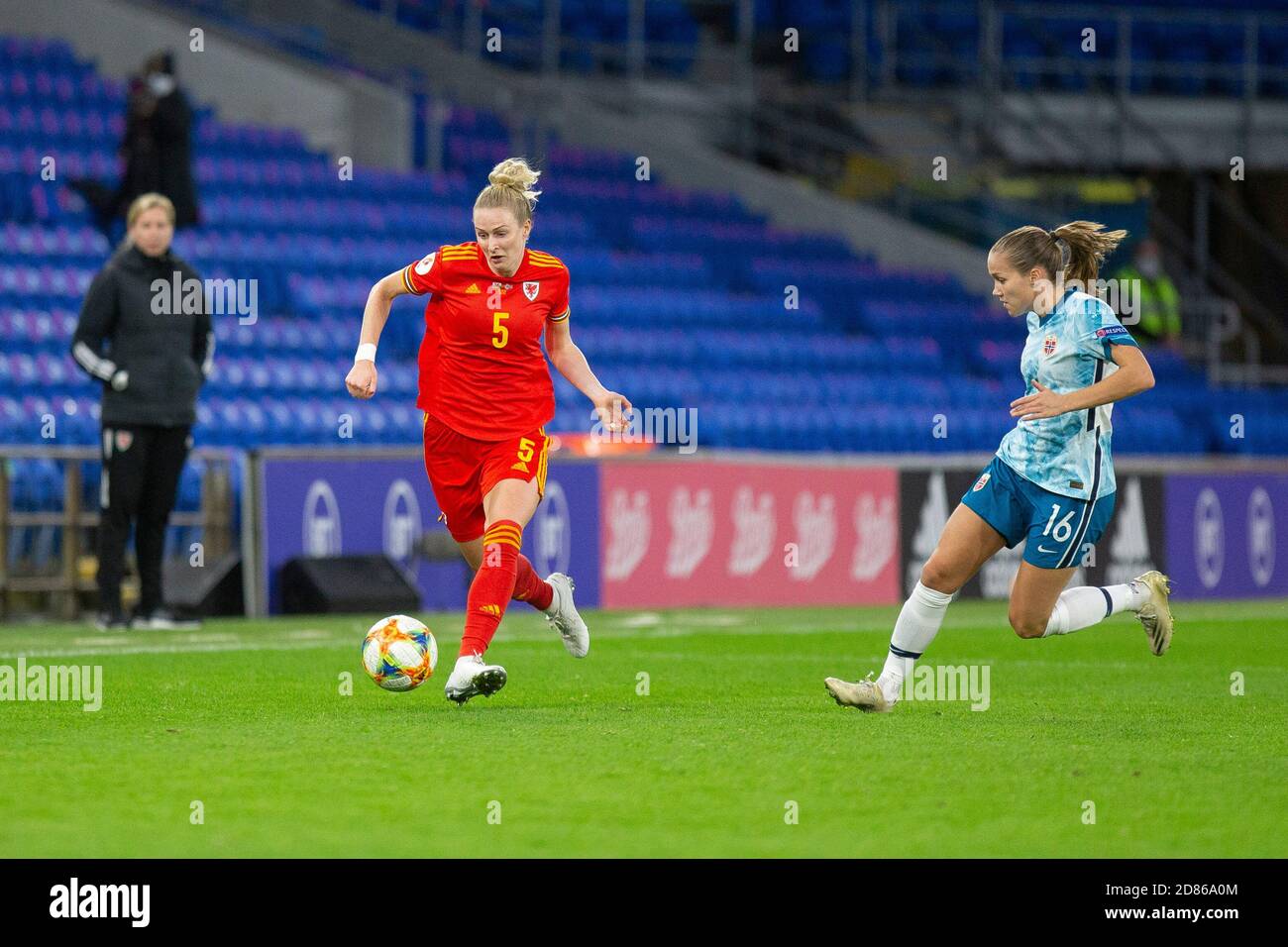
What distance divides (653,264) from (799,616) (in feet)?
25.0

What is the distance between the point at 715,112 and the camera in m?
24.4

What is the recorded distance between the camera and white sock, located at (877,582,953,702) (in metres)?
7.23

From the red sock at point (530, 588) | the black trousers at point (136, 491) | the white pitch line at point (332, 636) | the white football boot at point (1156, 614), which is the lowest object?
the white pitch line at point (332, 636)

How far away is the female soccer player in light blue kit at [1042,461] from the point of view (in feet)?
23.7

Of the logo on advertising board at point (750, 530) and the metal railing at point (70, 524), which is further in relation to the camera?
the logo on advertising board at point (750, 530)

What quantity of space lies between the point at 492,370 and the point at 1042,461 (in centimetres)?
203

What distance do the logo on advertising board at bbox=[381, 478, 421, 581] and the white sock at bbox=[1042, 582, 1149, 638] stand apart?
726 centimetres

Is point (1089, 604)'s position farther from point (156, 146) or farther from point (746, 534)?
point (156, 146)

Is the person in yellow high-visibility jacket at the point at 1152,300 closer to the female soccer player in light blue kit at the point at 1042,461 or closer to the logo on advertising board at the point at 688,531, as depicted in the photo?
the logo on advertising board at the point at 688,531

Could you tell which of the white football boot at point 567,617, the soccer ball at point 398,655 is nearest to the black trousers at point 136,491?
the white football boot at point 567,617

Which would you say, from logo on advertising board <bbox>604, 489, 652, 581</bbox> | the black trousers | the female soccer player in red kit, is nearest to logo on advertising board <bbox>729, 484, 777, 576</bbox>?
logo on advertising board <bbox>604, 489, 652, 581</bbox>

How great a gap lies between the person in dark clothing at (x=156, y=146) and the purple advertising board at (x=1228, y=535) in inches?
343
